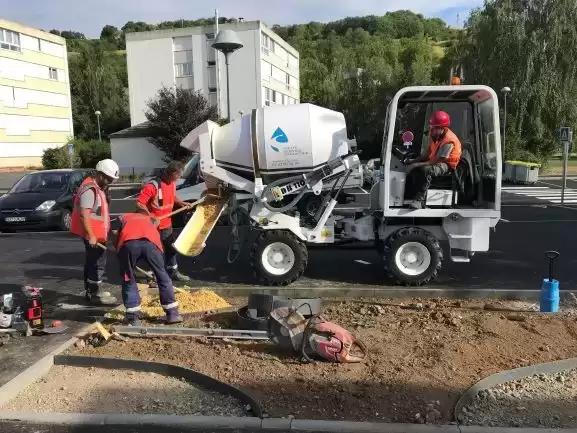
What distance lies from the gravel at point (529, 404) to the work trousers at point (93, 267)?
15.6 feet

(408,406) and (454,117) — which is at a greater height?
(454,117)

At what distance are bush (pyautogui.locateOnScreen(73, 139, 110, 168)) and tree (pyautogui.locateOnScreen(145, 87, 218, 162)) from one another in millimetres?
9341

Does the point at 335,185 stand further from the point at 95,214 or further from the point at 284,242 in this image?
the point at 95,214

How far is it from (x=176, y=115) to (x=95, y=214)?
30.7m

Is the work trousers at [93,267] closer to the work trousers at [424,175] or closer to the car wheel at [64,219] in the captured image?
the work trousers at [424,175]

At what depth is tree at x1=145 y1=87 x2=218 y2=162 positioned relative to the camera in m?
36.0

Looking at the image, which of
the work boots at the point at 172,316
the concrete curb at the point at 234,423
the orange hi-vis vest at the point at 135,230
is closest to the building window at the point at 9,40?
the orange hi-vis vest at the point at 135,230

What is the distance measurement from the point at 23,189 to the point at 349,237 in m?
10.2

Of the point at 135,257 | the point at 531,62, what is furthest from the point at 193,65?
the point at 135,257

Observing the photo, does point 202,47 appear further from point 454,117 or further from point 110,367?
point 110,367

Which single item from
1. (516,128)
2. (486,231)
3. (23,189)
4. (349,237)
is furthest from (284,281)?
(516,128)

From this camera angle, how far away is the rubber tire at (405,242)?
7.26 m

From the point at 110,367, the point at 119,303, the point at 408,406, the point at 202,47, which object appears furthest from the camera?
the point at 202,47

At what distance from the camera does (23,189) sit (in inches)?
562
